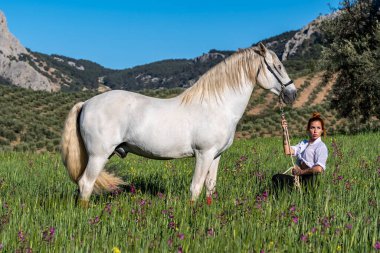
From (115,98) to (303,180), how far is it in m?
3.28

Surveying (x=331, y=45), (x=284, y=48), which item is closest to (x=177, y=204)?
(x=331, y=45)

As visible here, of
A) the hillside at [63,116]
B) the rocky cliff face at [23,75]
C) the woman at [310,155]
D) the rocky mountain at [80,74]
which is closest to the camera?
the woman at [310,155]

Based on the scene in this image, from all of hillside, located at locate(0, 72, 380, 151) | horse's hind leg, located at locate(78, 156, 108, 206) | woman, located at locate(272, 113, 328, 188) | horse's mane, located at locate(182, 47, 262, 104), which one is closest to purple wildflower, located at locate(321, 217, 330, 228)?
woman, located at locate(272, 113, 328, 188)

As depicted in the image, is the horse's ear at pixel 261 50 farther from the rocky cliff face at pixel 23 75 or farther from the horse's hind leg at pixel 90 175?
the rocky cliff face at pixel 23 75

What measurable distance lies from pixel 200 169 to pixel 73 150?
6.53 feet

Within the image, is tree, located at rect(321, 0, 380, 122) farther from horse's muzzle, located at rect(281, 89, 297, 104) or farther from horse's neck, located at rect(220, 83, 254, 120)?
horse's neck, located at rect(220, 83, 254, 120)

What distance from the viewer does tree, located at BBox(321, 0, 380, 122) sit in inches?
871

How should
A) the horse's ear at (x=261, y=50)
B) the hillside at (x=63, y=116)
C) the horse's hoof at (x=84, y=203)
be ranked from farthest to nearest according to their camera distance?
the hillside at (x=63, y=116)
the horse's ear at (x=261, y=50)
the horse's hoof at (x=84, y=203)

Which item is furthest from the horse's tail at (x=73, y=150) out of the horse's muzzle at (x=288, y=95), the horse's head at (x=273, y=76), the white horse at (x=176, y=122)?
the horse's muzzle at (x=288, y=95)

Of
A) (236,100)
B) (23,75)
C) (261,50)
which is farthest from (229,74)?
(23,75)

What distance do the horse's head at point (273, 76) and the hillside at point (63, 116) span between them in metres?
19.5

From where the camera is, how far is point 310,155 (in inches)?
257

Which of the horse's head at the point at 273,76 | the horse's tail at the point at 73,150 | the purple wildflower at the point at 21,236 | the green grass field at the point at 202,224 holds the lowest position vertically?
the green grass field at the point at 202,224

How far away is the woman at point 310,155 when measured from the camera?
6312mm
